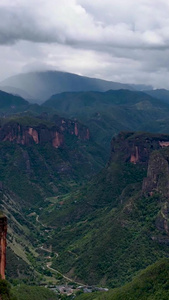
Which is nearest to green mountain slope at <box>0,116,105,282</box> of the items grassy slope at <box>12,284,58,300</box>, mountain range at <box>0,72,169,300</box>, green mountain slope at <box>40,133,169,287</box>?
mountain range at <box>0,72,169,300</box>

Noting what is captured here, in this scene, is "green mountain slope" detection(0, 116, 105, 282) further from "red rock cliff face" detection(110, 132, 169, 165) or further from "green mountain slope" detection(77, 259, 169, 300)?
"green mountain slope" detection(77, 259, 169, 300)

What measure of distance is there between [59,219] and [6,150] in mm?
57536

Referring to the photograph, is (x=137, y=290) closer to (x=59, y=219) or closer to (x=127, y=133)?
(x=59, y=219)

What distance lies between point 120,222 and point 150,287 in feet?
114

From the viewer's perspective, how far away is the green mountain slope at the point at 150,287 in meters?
70.6

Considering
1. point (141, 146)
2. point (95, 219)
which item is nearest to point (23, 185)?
point (141, 146)

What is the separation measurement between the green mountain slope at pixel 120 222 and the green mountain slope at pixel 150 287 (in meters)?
17.0

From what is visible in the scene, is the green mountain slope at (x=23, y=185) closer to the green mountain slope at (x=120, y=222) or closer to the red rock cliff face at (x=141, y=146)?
the green mountain slope at (x=120, y=222)

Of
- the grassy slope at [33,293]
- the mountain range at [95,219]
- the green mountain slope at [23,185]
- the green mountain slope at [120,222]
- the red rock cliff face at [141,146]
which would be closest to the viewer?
the grassy slope at [33,293]

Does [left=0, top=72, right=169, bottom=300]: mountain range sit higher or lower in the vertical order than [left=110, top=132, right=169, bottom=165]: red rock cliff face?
lower

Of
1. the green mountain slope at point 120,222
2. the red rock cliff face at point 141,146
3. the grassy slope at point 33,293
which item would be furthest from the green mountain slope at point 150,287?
the red rock cliff face at point 141,146

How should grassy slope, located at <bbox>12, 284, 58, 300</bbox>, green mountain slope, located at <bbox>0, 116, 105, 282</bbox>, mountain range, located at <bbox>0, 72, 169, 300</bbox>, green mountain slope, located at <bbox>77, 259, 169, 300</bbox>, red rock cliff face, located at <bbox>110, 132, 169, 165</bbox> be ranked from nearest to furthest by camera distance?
green mountain slope, located at <bbox>77, 259, 169, 300</bbox>
grassy slope, located at <bbox>12, 284, 58, 300</bbox>
mountain range, located at <bbox>0, 72, 169, 300</bbox>
green mountain slope, located at <bbox>0, 116, 105, 282</bbox>
red rock cliff face, located at <bbox>110, 132, 169, 165</bbox>

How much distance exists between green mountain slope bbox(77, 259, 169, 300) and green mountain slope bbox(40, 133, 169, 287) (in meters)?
17.0

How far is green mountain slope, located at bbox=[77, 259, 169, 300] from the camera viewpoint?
2778 inches
